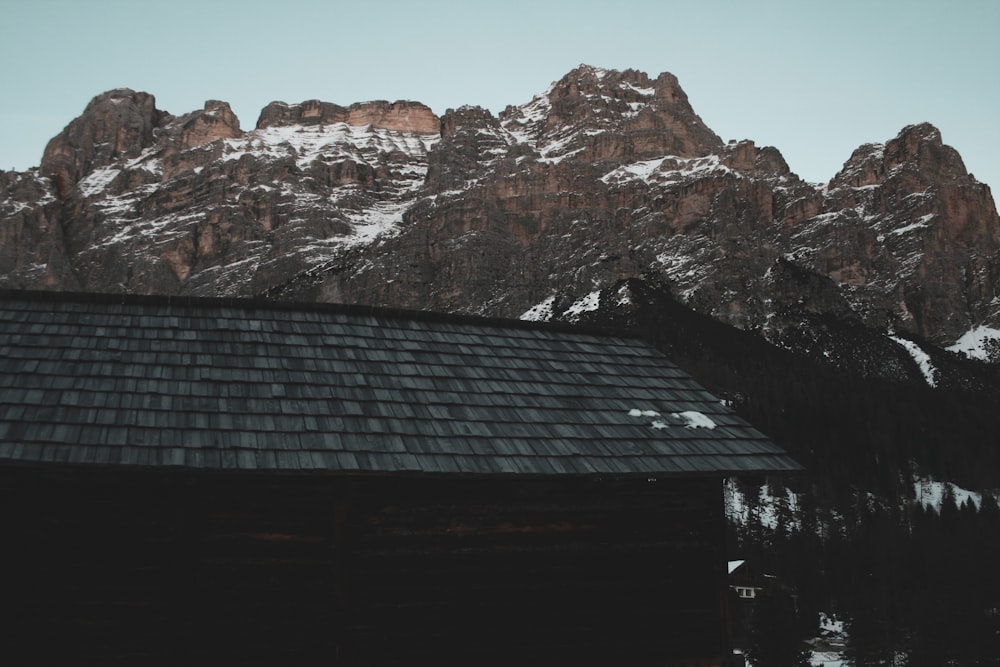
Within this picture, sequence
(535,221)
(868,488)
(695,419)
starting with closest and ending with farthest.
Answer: (695,419) → (868,488) → (535,221)

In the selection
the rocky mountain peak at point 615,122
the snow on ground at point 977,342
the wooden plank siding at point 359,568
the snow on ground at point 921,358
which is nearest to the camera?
the wooden plank siding at point 359,568

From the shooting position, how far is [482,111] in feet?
642

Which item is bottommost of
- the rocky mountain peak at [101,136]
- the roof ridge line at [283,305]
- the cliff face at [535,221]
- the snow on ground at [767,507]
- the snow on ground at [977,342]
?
the snow on ground at [767,507]

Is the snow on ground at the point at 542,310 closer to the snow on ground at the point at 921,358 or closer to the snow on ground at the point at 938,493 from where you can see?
the snow on ground at the point at 921,358

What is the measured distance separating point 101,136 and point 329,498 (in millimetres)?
200144

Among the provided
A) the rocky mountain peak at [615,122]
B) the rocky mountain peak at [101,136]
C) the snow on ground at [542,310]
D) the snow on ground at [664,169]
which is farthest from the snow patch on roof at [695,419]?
the rocky mountain peak at [101,136]

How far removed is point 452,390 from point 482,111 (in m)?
193

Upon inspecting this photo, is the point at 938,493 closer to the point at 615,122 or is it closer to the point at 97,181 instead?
the point at 615,122

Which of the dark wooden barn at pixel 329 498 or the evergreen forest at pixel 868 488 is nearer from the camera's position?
the dark wooden barn at pixel 329 498

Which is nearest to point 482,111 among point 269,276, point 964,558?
point 269,276

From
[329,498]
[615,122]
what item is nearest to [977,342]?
[615,122]

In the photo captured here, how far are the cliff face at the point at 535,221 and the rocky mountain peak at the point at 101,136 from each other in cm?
50

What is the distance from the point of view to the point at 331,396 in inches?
361

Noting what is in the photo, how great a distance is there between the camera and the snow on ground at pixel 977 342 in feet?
465
